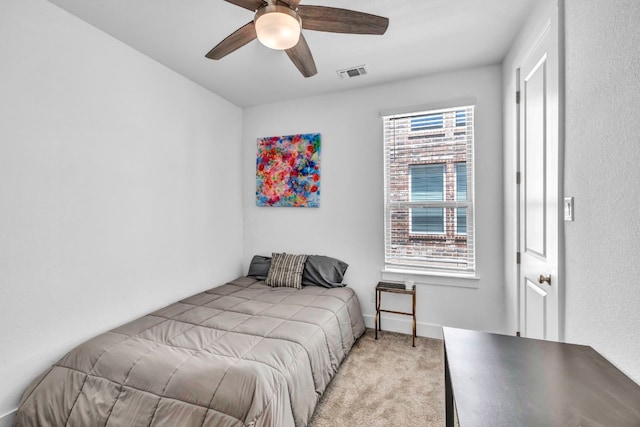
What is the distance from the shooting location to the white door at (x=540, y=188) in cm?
153

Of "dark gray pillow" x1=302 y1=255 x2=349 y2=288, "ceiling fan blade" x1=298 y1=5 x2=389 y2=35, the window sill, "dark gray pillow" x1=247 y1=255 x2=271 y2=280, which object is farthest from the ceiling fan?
→ "dark gray pillow" x1=247 y1=255 x2=271 y2=280

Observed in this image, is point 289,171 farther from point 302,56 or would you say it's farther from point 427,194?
point 302,56

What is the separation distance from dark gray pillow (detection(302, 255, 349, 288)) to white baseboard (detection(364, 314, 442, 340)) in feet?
1.68

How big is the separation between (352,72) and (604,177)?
2.19 m

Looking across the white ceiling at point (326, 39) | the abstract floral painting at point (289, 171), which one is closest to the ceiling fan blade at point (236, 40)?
the white ceiling at point (326, 39)

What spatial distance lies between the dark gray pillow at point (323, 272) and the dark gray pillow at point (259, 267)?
506 millimetres

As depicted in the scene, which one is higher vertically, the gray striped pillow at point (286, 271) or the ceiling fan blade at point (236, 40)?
the ceiling fan blade at point (236, 40)

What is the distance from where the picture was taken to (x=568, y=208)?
4.60 feet

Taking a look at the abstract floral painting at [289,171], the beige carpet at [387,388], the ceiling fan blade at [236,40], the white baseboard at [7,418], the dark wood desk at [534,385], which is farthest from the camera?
the abstract floral painting at [289,171]

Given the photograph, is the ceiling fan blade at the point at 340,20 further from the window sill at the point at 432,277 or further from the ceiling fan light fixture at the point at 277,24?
the window sill at the point at 432,277

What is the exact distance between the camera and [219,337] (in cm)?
184

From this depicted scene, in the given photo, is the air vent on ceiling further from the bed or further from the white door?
the bed

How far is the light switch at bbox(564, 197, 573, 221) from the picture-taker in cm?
138

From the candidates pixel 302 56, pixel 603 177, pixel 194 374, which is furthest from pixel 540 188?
pixel 194 374
